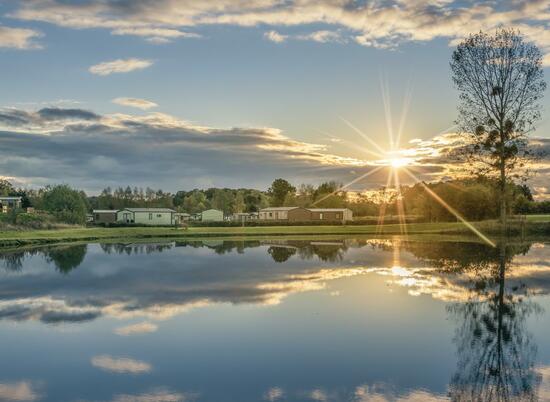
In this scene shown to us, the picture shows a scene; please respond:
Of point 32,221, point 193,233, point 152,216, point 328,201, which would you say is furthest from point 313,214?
point 32,221

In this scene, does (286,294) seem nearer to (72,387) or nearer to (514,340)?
(514,340)

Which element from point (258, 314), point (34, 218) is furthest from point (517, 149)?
point (34, 218)

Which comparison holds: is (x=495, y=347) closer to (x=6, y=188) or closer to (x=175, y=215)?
(x=175, y=215)

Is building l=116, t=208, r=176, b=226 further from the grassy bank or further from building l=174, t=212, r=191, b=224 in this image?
the grassy bank

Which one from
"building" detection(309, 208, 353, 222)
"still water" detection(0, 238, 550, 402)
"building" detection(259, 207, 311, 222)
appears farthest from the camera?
"building" detection(259, 207, 311, 222)

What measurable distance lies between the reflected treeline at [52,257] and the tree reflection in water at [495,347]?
19.5 metres

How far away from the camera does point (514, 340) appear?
39.9ft

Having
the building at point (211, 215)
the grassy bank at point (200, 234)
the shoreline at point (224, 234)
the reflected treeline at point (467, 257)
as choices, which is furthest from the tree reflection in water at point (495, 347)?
the building at point (211, 215)

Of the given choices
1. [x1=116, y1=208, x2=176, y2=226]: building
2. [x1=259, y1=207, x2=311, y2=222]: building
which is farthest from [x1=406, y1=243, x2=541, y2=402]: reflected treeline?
[x1=259, y1=207, x2=311, y2=222]: building

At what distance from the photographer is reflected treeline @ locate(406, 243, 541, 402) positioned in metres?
8.99

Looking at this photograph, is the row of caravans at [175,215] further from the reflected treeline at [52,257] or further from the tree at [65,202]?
the reflected treeline at [52,257]

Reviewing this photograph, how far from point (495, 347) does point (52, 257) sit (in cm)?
2940

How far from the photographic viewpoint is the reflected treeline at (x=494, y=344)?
899 centimetres

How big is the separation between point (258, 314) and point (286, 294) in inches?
131
